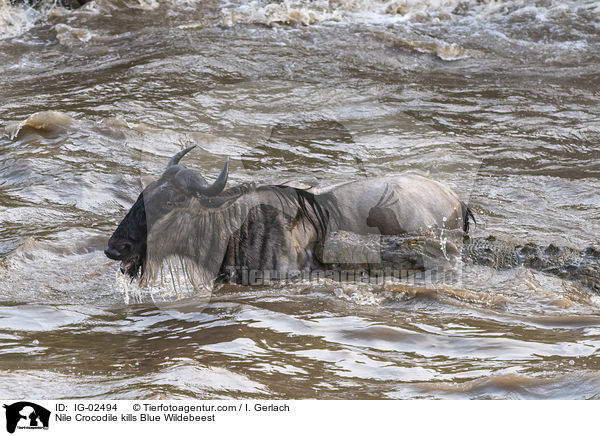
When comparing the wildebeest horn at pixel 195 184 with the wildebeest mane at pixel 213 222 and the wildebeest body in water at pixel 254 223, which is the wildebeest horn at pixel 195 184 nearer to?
the wildebeest body in water at pixel 254 223

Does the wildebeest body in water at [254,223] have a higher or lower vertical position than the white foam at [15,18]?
lower

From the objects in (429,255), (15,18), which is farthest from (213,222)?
(15,18)

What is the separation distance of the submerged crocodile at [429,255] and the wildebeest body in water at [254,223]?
0.03 m

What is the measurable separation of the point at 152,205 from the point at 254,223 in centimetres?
87

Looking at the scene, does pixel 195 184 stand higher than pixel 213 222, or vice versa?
pixel 195 184

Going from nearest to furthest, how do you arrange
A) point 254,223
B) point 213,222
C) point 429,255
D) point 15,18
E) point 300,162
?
point 213,222 < point 254,223 < point 429,255 < point 300,162 < point 15,18

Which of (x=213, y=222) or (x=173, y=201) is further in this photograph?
(x=213, y=222)

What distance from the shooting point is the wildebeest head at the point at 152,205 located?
218 inches

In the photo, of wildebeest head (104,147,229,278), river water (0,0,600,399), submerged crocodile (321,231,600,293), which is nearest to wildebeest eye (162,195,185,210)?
wildebeest head (104,147,229,278)

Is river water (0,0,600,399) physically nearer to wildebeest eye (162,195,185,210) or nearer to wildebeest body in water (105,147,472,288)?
wildebeest body in water (105,147,472,288)

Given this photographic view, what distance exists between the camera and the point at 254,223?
6.09 meters

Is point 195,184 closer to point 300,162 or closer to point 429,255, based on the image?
point 429,255

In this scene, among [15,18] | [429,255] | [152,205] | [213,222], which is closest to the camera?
[152,205]

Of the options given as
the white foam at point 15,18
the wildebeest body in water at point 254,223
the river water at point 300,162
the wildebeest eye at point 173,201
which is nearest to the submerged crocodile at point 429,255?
the wildebeest body in water at point 254,223
